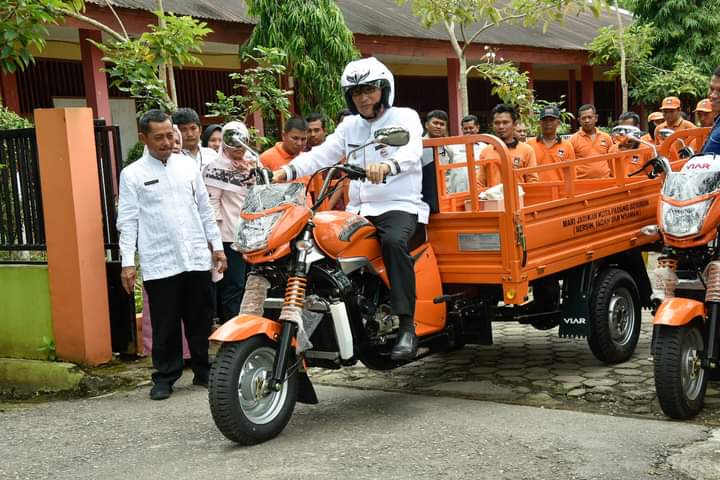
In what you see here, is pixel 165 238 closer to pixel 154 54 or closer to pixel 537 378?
pixel 537 378

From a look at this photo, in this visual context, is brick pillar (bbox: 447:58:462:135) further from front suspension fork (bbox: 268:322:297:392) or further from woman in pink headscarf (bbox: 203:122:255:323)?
front suspension fork (bbox: 268:322:297:392)

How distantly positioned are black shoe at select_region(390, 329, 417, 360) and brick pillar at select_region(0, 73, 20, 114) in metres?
9.33

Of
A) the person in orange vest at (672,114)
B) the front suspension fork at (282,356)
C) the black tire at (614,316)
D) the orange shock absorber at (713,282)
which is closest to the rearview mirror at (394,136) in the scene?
the front suspension fork at (282,356)

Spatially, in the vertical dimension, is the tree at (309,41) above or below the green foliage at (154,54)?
above

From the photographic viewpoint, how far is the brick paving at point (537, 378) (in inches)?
218

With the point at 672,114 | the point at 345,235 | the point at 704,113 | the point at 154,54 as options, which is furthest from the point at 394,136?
the point at 672,114

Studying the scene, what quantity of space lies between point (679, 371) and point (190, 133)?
3775 millimetres

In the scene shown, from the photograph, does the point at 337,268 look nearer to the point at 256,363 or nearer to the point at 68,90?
the point at 256,363

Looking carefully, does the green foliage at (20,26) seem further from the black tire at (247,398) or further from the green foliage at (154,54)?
the black tire at (247,398)

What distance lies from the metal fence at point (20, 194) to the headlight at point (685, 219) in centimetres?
446

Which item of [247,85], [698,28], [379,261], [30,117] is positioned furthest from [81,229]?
[698,28]

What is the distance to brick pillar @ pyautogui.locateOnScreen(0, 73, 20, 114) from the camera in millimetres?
12773

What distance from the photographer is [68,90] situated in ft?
47.9

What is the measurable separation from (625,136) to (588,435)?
5.90 ft
